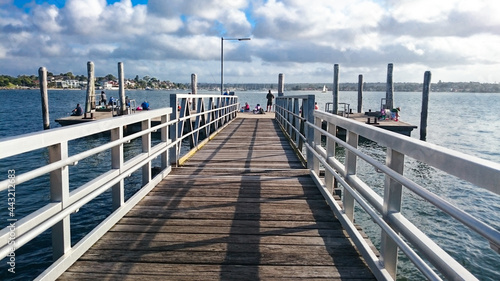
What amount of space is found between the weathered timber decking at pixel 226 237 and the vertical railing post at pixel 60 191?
20 centimetres

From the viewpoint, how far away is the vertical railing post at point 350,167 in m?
3.61

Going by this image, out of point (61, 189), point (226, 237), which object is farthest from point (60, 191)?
point (226, 237)

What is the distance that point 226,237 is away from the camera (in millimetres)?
3521

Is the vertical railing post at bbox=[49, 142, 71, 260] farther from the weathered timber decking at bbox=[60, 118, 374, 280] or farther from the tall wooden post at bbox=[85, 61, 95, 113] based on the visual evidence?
the tall wooden post at bbox=[85, 61, 95, 113]

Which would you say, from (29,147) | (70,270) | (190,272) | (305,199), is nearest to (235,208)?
(305,199)

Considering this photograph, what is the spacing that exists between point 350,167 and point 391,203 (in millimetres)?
1074

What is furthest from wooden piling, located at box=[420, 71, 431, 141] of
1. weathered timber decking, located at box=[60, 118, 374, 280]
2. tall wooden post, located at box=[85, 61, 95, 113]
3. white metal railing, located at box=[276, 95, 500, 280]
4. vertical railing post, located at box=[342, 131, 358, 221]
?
vertical railing post, located at box=[342, 131, 358, 221]

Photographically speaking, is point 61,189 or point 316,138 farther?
point 316,138

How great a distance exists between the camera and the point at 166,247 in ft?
10.8

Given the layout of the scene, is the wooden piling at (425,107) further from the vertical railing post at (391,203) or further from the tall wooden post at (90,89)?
the vertical railing post at (391,203)

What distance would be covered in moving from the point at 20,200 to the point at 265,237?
912 cm

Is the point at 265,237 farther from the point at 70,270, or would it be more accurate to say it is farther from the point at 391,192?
the point at 70,270

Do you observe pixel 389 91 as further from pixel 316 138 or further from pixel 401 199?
pixel 401 199

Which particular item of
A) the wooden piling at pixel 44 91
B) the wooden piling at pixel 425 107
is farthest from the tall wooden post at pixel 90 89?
the wooden piling at pixel 425 107
